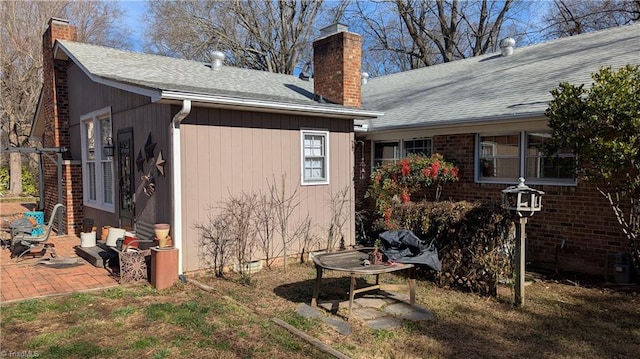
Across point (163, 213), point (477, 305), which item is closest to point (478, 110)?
point (477, 305)

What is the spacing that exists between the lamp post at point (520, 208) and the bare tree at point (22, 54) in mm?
23604

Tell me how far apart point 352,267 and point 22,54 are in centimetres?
2376

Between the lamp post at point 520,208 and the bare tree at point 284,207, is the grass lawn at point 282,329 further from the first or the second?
the bare tree at point 284,207

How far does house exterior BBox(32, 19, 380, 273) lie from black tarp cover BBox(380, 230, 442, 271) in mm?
2674

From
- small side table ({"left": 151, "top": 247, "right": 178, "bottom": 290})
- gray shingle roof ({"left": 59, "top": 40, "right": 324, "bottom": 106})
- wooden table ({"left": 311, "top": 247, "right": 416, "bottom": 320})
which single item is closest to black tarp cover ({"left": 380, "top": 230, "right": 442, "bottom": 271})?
wooden table ({"left": 311, "top": 247, "right": 416, "bottom": 320})

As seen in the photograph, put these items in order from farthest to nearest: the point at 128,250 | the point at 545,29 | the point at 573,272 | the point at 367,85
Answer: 1. the point at 545,29
2. the point at 367,85
3. the point at 573,272
4. the point at 128,250

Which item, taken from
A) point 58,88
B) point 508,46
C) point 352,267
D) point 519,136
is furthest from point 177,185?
point 508,46

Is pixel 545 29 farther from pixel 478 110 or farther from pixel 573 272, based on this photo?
pixel 573 272

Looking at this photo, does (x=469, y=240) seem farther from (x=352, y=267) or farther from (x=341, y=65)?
(x=341, y=65)

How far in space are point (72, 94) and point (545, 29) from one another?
21385mm

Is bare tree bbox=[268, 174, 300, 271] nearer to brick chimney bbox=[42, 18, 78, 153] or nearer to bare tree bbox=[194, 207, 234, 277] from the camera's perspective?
bare tree bbox=[194, 207, 234, 277]

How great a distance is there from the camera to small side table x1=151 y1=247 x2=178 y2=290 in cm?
610

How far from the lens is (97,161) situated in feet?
31.0

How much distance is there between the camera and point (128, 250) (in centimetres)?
660
